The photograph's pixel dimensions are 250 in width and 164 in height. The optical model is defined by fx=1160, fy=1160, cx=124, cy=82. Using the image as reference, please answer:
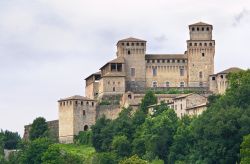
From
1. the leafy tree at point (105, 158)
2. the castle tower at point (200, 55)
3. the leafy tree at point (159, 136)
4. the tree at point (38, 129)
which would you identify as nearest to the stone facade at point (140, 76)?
the castle tower at point (200, 55)

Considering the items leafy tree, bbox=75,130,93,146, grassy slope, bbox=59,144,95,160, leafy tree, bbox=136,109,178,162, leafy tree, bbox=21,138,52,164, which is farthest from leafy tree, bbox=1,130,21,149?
leafy tree, bbox=136,109,178,162

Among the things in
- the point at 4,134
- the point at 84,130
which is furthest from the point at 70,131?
the point at 4,134

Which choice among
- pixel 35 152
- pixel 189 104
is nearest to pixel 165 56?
pixel 189 104

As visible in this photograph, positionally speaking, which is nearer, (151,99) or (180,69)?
(151,99)

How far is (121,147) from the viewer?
4048 inches

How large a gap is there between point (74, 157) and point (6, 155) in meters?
23.9

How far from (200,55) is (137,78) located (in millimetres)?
7173

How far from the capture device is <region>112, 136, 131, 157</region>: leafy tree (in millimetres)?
102750

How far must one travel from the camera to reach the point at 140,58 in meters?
124

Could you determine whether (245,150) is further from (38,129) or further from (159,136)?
(38,129)

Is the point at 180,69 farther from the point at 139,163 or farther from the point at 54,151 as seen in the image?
the point at 139,163

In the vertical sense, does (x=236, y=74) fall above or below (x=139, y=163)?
above

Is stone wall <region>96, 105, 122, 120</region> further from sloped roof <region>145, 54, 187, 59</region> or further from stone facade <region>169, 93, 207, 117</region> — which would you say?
stone facade <region>169, 93, 207, 117</region>

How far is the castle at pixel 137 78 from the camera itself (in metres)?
120
